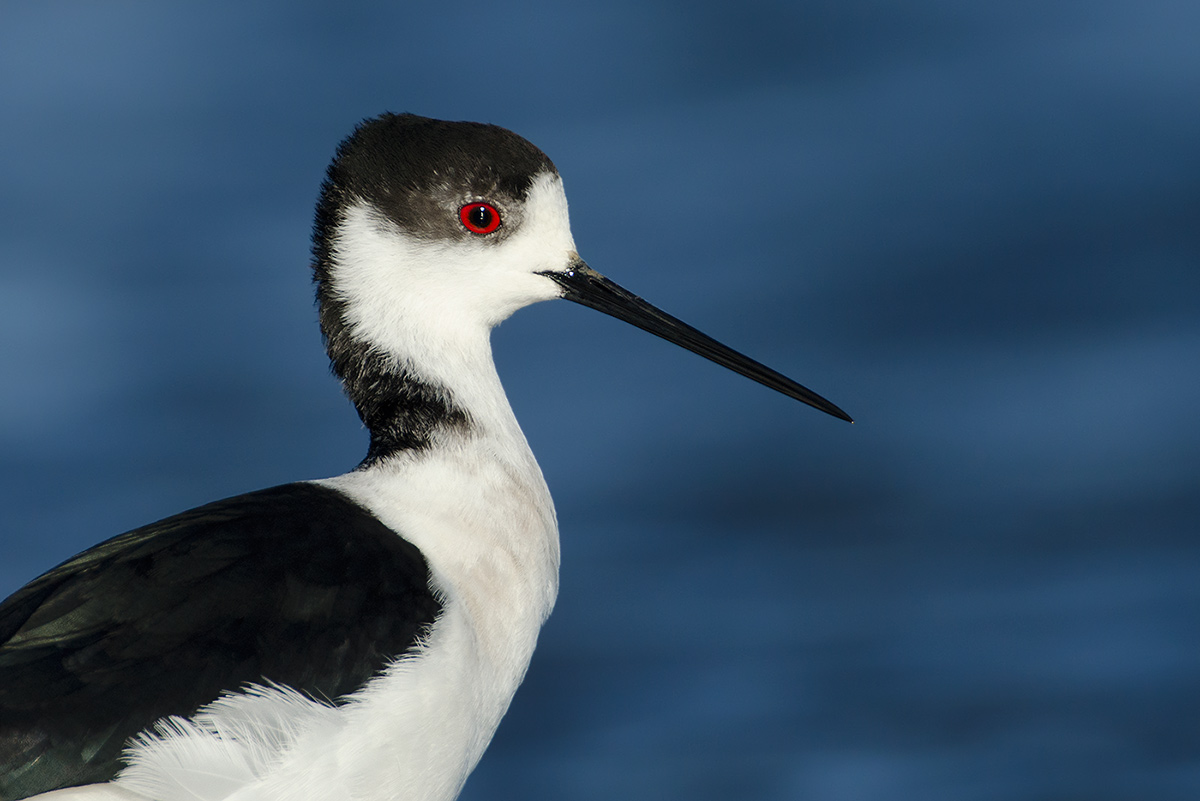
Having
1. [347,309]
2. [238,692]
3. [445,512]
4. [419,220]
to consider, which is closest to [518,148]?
[419,220]

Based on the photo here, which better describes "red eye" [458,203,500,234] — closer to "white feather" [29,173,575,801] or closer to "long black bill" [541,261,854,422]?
"white feather" [29,173,575,801]

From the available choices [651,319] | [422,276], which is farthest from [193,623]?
[651,319]

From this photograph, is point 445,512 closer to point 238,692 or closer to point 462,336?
point 462,336

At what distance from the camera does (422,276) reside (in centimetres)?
451

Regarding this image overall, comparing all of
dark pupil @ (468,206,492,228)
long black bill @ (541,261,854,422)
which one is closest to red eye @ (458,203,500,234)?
dark pupil @ (468,206,492,228)

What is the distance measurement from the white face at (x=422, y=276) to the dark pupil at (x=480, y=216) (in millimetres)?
33

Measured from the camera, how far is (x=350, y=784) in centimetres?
396

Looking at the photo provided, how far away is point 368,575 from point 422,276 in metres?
0.92

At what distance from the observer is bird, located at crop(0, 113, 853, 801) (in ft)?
12.1

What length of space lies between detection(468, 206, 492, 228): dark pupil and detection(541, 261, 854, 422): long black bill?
0.80 feet

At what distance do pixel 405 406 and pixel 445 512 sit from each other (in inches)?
14.1

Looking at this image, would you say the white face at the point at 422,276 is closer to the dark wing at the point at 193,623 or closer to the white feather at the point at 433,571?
the white feather at the point at 433,571

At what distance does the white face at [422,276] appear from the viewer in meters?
4.50

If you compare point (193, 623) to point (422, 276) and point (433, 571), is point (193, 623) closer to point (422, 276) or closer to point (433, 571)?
point (433, 571)
